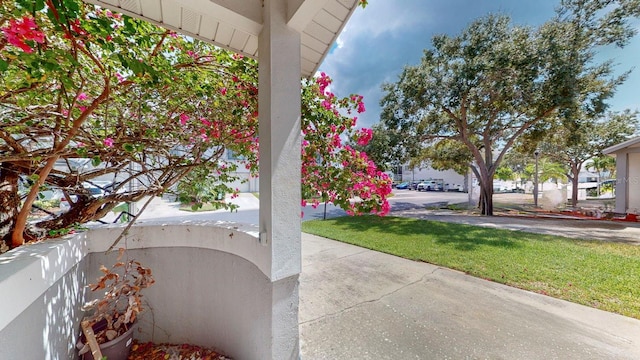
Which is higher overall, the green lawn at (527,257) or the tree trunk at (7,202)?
the tree trunk at (7,202)

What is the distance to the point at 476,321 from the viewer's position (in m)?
2.56

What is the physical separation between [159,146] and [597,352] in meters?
4.77

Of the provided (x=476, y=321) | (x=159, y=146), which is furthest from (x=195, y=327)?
(x=476, y=321)

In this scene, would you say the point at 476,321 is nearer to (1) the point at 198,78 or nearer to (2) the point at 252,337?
(2) the point at 252,337

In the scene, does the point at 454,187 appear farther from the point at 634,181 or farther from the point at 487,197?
the point at 487,197

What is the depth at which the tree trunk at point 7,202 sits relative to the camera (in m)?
1.94

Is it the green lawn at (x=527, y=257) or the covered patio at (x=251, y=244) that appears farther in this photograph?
the green lawn at (x=527, y=257)

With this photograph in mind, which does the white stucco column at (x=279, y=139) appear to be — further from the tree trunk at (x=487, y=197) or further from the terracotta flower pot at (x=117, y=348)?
the tree trunk at (x=487, y=197)

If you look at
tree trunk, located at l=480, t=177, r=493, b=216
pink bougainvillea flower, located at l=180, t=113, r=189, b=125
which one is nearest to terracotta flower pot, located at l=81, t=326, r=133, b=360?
pink bougainvillea flower, located at l=180, t=113, r=189, b=125

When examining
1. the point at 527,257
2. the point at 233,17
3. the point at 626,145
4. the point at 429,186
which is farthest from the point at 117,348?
the point at 429,186

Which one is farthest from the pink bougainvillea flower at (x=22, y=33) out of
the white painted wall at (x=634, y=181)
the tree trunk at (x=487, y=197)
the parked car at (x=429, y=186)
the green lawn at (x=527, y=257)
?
the parked car at (x=429, y=186)

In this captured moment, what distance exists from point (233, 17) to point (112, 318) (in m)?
2.74

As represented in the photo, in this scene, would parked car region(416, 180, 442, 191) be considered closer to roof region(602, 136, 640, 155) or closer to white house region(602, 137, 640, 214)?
white house region(602, 137, 640, 214)

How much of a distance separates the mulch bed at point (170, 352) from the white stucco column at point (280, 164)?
3.39ft
